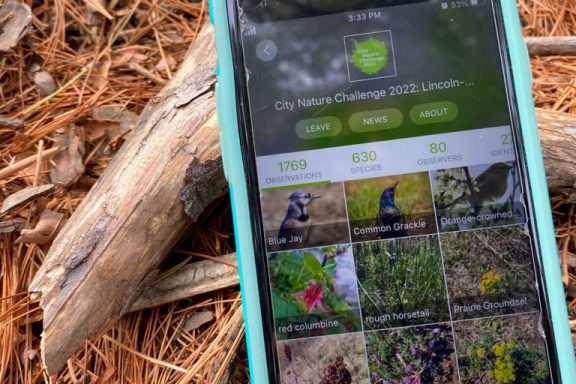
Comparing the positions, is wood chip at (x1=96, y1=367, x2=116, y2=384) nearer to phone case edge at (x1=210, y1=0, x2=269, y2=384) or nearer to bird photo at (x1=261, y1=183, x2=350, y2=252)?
phone case edge at (x1=210, y1=0, x2=269, y2=384)

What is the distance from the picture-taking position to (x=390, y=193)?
3.61 ft

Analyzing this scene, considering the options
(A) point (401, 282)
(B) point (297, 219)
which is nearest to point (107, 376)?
(B) point (297, 219)

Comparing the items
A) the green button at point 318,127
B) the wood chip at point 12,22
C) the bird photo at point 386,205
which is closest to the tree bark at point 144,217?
the green button at point 318,127

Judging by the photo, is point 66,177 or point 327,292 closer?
point 327,292

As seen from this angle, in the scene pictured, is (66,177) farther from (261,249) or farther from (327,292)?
(327,292)

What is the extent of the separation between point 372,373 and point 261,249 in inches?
12.1

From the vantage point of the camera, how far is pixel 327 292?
1.10m

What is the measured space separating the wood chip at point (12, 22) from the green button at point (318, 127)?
0.93 meters

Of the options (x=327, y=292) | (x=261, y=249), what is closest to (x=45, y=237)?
(x=261, y=249)

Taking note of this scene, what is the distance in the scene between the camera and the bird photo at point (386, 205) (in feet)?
3.60

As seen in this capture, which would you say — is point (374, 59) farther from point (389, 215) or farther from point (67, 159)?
point (67, 159)

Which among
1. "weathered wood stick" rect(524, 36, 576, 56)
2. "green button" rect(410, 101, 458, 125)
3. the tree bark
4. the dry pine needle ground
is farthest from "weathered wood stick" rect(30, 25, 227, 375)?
"weathered wood stick" rect(524, 36, 576, 56)

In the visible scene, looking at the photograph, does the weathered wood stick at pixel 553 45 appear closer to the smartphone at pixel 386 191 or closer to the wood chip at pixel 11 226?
the smartphone at pixel 386 191

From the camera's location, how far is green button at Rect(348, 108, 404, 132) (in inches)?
43.7
